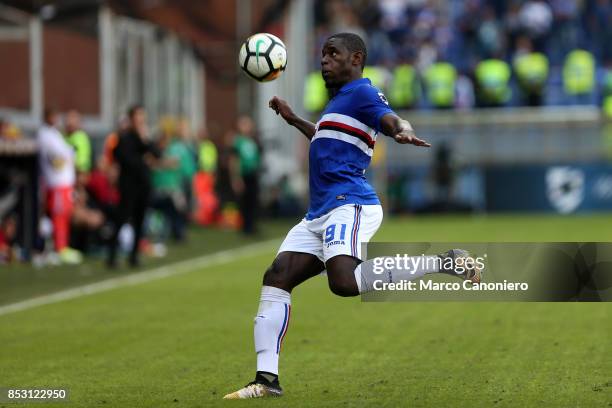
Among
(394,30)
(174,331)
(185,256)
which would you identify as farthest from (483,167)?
(174,331)

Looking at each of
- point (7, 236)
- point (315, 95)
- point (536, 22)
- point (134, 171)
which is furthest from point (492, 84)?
point (7, 236)

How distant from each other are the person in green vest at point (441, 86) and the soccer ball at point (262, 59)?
26013 millimetres

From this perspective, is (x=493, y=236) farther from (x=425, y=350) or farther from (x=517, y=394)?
(x=517, y=394)

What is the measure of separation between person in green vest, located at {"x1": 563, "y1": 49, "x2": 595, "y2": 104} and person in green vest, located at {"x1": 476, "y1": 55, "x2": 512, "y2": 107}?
1491 millimetres

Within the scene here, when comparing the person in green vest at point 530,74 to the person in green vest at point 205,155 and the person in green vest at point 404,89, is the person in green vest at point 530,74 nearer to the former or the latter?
the person in green vest at point 404,89

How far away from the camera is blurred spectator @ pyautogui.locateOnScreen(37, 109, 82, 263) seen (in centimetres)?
1859

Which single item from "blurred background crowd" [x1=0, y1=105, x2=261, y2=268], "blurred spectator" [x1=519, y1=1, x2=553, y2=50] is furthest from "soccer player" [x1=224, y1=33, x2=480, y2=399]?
"blurred spectator" [x1=519, y1=1, x2=553, y2=50]

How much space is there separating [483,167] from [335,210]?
24.8 m

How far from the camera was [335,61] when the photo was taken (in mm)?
7621

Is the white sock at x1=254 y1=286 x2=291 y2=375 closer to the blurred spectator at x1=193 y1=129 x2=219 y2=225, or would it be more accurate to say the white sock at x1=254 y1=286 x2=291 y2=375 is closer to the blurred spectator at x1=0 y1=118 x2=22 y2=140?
the blurred spectator at x1=0 y1=118 x2=22 y2=140

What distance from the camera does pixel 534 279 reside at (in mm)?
7461

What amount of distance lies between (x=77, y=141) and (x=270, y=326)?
43.8 ft

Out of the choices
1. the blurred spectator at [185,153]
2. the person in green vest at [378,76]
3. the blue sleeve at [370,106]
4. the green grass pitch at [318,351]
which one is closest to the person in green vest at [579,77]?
the person in green vest at [378,76]

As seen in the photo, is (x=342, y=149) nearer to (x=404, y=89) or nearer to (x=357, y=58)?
(x=357, y=58)
